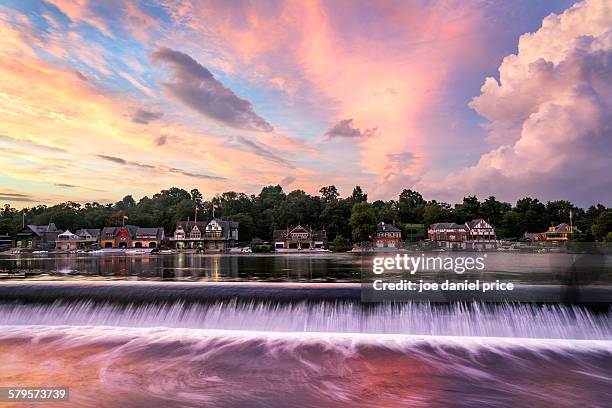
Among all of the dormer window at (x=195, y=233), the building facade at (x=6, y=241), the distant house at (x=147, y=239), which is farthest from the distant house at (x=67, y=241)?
the dormer window at (x=195, y=233)

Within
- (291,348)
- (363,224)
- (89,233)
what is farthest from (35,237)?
(291,348)

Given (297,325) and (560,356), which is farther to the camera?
(297,325)

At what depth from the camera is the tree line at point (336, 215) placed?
339ft

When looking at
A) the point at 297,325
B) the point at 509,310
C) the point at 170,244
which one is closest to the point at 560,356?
the point at 509,310

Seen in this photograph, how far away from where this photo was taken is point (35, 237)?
111m

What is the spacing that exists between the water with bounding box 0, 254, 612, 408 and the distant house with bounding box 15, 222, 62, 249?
106298mm

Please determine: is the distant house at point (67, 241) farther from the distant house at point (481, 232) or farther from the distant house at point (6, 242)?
the distant house at point (481, 232)

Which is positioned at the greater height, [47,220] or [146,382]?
[47,220]

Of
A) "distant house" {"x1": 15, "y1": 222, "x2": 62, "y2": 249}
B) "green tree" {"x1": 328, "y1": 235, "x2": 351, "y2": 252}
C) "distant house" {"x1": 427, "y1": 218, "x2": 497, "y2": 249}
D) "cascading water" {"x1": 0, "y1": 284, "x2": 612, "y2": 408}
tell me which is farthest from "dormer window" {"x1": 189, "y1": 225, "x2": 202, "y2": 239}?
"cascading water" {"x1": 0, "y1": 284, "x2": 612, "y2": 408}

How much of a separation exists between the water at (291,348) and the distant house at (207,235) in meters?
82.0

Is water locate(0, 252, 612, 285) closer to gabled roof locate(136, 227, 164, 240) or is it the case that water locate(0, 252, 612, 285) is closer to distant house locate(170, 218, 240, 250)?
distant house locate(170, 218, 240, 250)

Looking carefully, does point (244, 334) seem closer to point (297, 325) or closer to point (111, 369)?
point (297, 325)

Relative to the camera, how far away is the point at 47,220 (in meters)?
129

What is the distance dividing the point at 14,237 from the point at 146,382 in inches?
4956
